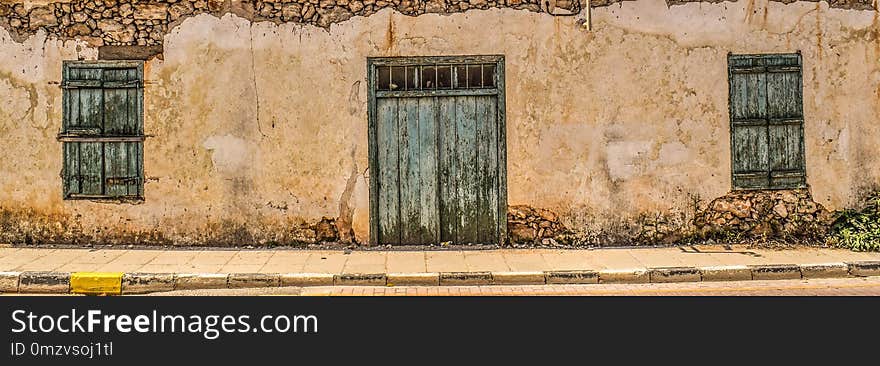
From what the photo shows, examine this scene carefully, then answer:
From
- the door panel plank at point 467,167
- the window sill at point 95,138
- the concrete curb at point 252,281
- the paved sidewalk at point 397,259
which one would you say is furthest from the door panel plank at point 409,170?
the window sill at point 95,138

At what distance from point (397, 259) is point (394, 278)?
2.50 ft

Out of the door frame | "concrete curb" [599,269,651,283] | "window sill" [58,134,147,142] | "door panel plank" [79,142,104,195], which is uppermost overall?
the door frame

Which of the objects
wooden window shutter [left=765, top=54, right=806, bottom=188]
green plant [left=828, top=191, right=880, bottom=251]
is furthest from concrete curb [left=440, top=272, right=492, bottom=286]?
green plant [left=828, top=191, right=880, bottom=251]

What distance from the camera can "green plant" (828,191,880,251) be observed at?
841 cm

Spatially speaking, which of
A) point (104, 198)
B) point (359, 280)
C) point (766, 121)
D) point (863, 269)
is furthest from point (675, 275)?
point (104, 198)

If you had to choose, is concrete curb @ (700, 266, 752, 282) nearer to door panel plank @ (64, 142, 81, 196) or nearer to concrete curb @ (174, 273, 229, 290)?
concrete curb @ (174, 273, 229, 290)

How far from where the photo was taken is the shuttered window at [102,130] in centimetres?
866

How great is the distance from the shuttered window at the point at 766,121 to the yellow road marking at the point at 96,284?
6.87 meters

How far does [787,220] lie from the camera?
8820mm

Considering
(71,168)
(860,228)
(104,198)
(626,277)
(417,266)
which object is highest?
(71,168)

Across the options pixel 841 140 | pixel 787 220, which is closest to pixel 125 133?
pixel 787 220

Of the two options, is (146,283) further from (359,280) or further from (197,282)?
(359,280)

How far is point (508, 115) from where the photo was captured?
864cm

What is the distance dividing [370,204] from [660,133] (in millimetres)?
3495
